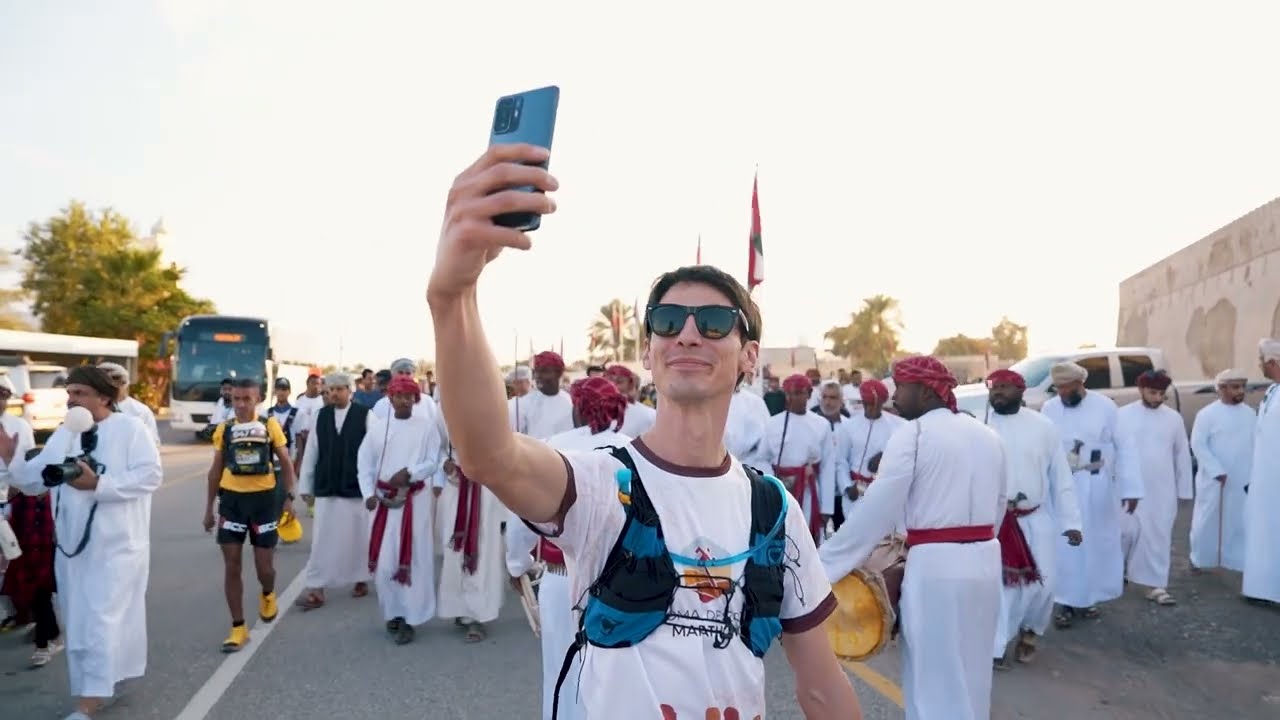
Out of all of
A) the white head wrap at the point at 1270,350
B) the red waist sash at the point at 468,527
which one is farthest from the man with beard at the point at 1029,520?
the red waist sash at the point at 468,527

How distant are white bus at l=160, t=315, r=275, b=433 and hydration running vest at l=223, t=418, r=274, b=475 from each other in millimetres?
18942

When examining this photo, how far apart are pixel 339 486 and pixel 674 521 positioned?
24.4ft

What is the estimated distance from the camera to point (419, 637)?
702cm

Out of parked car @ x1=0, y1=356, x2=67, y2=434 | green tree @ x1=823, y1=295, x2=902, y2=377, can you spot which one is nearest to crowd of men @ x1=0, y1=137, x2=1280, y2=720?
parked car @ x1=0, y1=356, x2=67, y2=434

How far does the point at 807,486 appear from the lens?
30.0 feet

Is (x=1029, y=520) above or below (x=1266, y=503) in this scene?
below

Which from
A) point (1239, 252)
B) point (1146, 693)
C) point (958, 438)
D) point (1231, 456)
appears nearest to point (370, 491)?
point (958, 438)

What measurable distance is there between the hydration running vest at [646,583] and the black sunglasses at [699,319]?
11.6 inches

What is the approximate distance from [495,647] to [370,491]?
5.99 feet

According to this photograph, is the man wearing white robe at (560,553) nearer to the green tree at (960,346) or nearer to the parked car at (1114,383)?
the parked car at (1114,383)

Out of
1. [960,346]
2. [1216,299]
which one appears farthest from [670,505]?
[960,346]

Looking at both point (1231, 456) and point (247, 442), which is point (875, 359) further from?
point (247, 442)

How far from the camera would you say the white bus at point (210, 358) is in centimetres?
2441

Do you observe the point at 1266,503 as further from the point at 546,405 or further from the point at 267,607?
the point at 267,607
